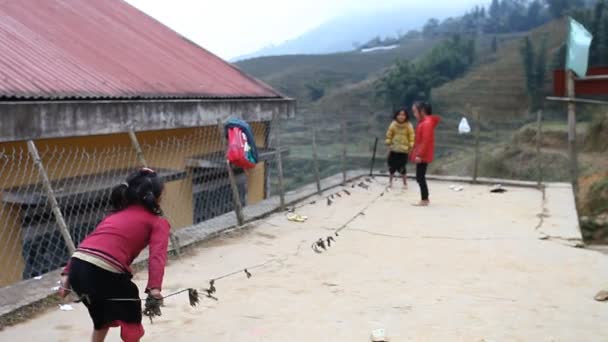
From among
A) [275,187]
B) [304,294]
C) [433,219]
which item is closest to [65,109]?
[304,294]

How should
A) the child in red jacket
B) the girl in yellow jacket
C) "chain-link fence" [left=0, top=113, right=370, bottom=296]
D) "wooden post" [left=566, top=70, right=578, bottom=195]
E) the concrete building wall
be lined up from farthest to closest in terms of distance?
the girl in yellow jacket, the child in red jacket, "wooden post" [left=566, top=70, right=578, bottom=195], the concrete building wall, "chain-link fence" [left=0, top=113, right=370, bottom=296]

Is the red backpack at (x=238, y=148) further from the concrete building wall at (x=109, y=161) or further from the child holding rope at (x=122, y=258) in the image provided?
the child holding rope at (x=122, y=258)

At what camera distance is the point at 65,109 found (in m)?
6.20

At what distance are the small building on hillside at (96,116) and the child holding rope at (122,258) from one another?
9.20 ft

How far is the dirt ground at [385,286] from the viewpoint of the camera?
389 centimetres

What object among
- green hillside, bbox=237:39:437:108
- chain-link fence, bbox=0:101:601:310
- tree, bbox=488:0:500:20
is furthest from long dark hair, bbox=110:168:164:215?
tree, bbox=488:0:500:20

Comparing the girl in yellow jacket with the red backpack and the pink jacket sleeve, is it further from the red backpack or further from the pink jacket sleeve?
the pink jacket sleeve

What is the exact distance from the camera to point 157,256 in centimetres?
302

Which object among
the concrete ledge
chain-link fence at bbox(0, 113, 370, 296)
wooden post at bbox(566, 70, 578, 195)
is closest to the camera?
chain-link fence at bbox(0, 113, 370, 296)

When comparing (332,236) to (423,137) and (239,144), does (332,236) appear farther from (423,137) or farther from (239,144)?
(423,137)

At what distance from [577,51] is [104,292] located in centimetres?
660

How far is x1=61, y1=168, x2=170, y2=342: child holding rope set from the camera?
9.73 feet

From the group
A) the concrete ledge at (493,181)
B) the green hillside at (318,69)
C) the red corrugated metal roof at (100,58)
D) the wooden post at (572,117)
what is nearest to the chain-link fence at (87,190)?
the red corrugated metal roof at (100,58)

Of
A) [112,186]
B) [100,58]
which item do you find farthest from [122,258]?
[100,58]
